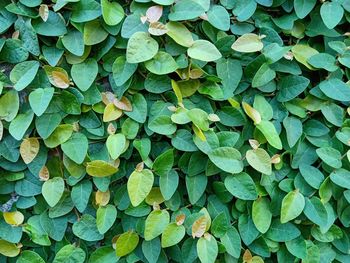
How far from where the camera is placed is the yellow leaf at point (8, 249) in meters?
1.22

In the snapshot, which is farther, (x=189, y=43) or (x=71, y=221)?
(x=71, y=221)

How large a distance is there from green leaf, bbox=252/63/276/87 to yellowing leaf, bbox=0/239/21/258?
2.85 ft

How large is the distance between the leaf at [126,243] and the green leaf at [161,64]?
0.49 metres

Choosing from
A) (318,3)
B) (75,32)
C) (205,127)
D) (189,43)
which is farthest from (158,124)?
(318,3)

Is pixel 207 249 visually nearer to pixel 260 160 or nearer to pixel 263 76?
pixel 260 160

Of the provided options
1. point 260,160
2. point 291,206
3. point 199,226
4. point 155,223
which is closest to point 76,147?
point 155,223

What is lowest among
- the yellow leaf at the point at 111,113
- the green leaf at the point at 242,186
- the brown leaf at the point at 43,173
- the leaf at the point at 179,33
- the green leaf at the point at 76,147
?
the brown leaf at the point at 43,173

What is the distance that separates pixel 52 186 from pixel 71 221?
14cm

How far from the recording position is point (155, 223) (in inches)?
46.8

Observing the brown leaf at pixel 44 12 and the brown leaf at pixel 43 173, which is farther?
the brown leaf at pixel 43 173

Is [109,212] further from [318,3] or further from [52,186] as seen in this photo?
[318,3]

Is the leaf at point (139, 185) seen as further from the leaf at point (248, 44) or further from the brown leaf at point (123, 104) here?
the leaf at point (248, 44)

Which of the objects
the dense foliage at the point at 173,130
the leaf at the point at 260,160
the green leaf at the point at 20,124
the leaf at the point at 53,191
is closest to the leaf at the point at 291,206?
the dense foliage at the point at 173,130

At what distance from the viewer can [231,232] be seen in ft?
4.09
